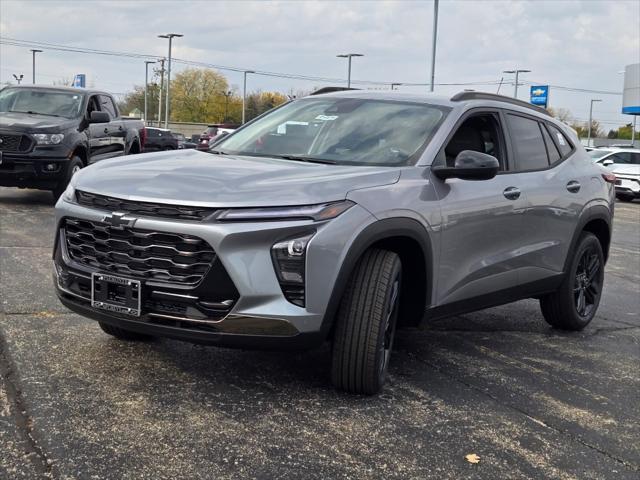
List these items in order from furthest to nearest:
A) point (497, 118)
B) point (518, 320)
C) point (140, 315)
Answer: point (518, 320)
point (497, 118)
point (140, 315)

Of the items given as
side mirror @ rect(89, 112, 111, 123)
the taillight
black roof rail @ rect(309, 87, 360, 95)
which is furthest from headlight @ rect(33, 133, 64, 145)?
the taillight

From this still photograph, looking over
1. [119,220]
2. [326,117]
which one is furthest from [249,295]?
[326,117]

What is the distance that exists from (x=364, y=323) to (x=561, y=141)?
9.64 ft

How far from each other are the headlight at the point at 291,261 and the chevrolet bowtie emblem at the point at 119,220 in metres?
0.69

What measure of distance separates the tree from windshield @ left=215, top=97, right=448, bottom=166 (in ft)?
302

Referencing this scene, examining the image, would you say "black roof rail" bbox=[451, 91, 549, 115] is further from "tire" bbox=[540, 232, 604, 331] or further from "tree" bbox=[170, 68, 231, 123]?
"tree" bbox=[170, 68, 231, 123]

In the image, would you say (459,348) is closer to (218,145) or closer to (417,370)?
(417,370)

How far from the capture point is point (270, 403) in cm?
397

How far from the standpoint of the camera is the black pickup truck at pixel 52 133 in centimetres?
1147

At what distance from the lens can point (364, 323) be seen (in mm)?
3934

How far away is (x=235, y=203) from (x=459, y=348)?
2369 millimetres

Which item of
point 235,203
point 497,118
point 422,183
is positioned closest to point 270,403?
point 235,203

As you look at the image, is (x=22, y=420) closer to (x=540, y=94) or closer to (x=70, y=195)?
(x=70, y=195)

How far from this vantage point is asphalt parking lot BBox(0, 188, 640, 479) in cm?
330
